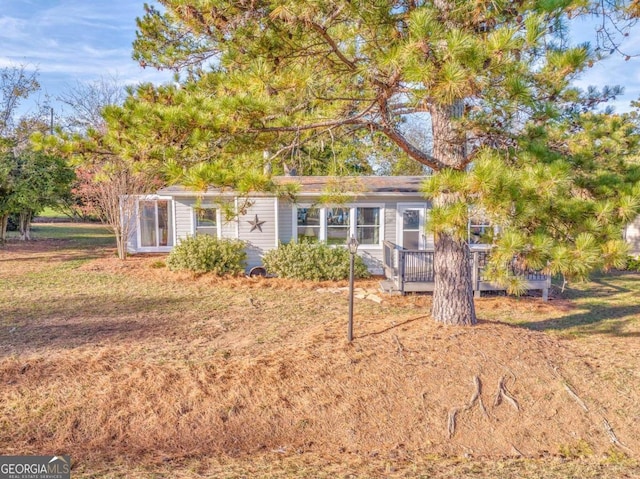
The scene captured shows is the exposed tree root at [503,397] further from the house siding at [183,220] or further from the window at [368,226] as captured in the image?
the house siding at [183,220]

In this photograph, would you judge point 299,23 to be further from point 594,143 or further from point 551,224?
point 594,143

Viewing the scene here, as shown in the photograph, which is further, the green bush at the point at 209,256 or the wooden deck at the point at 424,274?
the green bush at the point at 209,256

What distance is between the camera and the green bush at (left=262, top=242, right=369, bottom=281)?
10852mm

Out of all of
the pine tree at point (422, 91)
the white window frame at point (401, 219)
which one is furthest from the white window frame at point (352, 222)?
the pine tree at point (422, 91)

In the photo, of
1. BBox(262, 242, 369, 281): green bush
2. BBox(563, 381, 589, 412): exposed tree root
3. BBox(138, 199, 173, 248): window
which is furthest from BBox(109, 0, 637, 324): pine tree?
BBox(138, 199, 173, 248): window

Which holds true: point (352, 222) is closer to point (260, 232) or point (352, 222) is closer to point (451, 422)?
point (260, 232)

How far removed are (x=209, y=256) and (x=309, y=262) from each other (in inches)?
102

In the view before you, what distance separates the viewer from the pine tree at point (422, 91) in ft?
11.4

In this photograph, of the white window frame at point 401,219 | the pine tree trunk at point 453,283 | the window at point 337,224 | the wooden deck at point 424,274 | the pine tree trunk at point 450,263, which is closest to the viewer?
the pine tree trunk at point 450,263

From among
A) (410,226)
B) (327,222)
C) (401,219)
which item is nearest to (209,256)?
(327,222)

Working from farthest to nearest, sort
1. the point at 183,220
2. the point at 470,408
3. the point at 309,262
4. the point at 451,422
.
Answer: the point at 183,220 → the point at 309,262 → the point at 470,408 → the point at 451,422

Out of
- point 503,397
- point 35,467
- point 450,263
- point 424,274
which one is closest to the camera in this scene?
point 35,467

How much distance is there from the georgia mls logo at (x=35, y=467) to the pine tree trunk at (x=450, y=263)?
4346 mm

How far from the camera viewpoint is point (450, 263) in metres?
5.70
